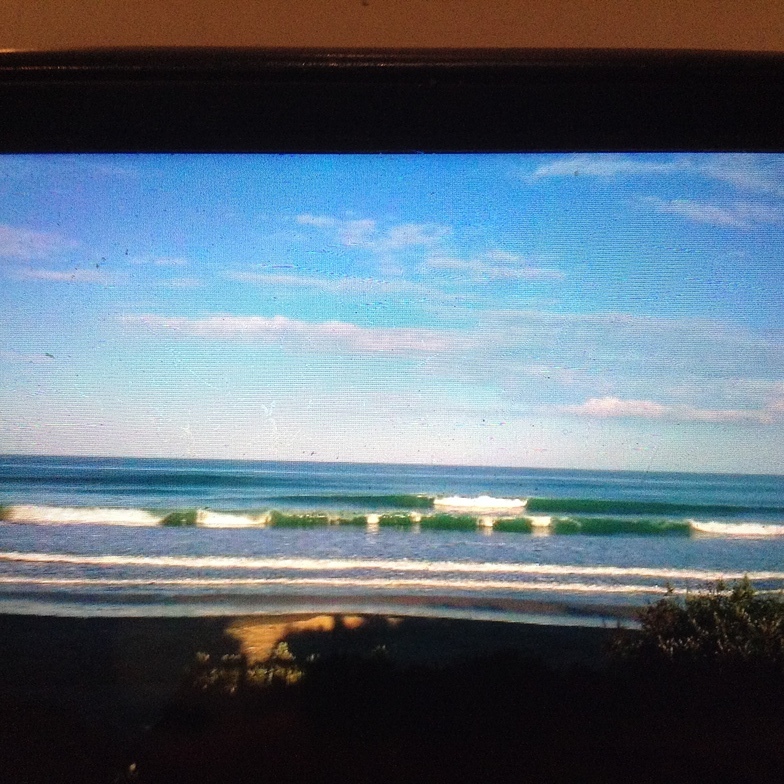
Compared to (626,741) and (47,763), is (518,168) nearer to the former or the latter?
(626,741)

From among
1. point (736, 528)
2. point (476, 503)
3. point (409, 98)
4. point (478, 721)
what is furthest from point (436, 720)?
point (409, 98)

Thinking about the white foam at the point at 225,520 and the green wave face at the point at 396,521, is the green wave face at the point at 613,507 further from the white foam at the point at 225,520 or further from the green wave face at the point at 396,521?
the white foam at the point at 225,520

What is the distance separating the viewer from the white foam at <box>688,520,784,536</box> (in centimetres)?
114

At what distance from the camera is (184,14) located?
117 cm

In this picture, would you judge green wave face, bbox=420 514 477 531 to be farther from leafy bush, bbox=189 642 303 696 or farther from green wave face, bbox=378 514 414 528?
leafy bush, bbox=189 642 303 696

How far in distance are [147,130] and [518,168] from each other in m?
0.55

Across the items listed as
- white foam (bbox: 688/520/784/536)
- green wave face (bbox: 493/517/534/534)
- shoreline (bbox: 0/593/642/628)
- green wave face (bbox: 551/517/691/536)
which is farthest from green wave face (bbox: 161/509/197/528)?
white foam (bbox: 688/520/784/536)

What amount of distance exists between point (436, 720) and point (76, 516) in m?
0.69

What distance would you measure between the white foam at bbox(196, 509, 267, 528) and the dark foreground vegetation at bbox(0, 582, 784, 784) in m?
0.19

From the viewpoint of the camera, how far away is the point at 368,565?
1214 mm

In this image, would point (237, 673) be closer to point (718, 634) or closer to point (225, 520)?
point (225, 520)

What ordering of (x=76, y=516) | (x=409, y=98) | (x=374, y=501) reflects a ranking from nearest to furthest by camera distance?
(x=409, y=98)
(x=374, y=501)
(x=76, y=516)

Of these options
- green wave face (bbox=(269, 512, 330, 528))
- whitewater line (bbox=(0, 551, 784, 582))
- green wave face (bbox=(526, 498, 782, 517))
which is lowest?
whitewater line (bbox=(0, 551, 784, 582))

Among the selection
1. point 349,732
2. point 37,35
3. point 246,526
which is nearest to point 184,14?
point 37,35
